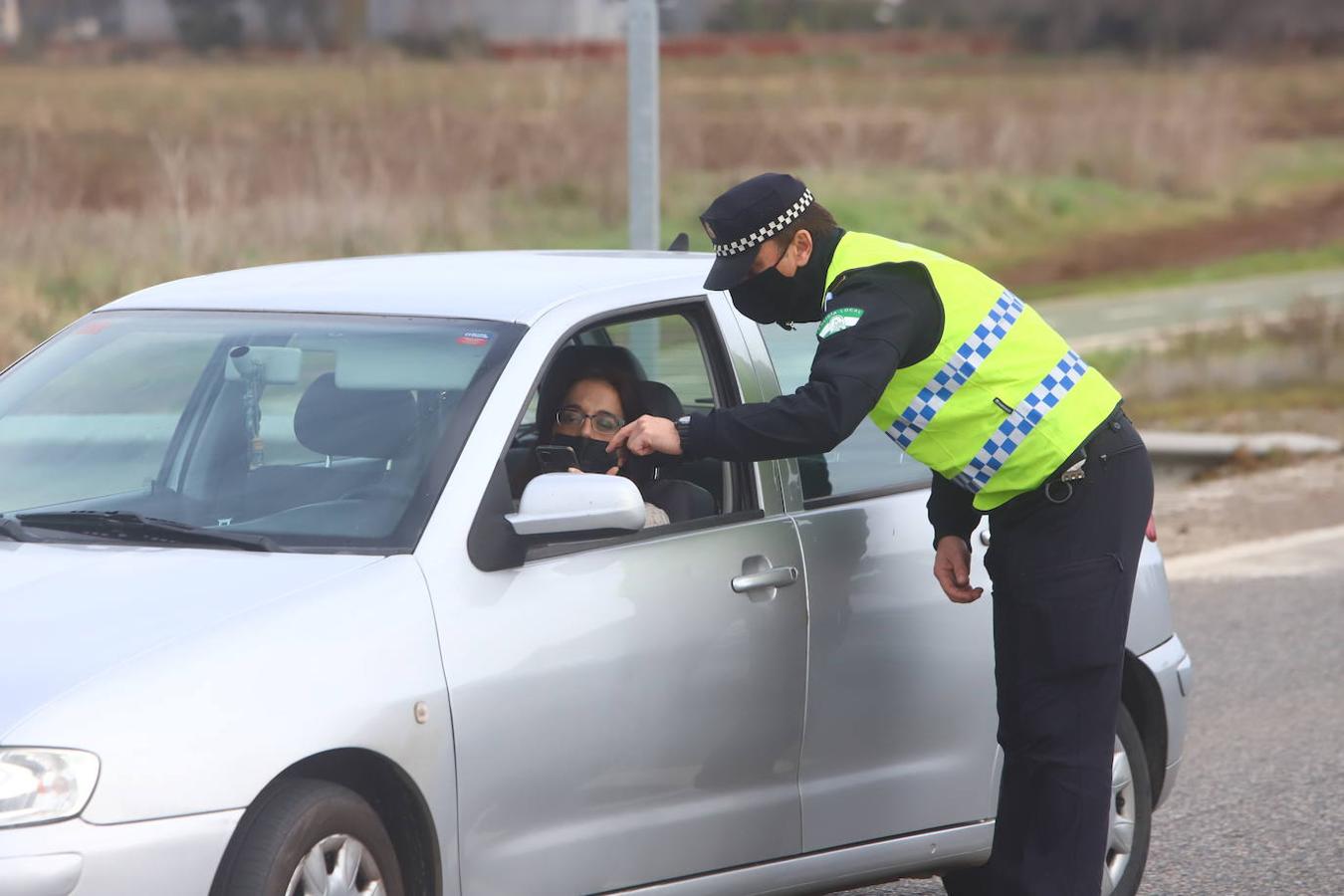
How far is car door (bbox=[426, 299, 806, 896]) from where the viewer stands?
4.16 m

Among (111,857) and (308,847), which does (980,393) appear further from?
(111,857)

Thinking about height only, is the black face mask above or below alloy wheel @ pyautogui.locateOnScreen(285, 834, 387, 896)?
above

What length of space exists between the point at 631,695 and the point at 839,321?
33.7 inches

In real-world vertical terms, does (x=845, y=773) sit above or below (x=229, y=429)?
below

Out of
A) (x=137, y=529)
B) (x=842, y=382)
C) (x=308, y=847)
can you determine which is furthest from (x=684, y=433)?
(x=308, y=847)

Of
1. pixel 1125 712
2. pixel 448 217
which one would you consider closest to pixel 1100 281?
pixel 448 217

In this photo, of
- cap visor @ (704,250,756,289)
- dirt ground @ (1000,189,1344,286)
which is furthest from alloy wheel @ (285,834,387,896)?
dirt ground @ (1000,189,1344,286)

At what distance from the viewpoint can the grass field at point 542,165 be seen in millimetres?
22422

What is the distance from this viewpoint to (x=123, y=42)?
147ft

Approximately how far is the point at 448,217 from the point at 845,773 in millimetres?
23078

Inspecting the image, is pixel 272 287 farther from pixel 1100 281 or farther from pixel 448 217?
pixel 1100 281

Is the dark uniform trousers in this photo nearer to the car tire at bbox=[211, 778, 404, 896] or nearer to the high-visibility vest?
the high-visibility vest

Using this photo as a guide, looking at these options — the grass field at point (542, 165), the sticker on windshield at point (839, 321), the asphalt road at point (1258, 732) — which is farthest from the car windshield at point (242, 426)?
the grass field at point (542, 165)

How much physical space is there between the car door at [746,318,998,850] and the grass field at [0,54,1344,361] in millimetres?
11324
